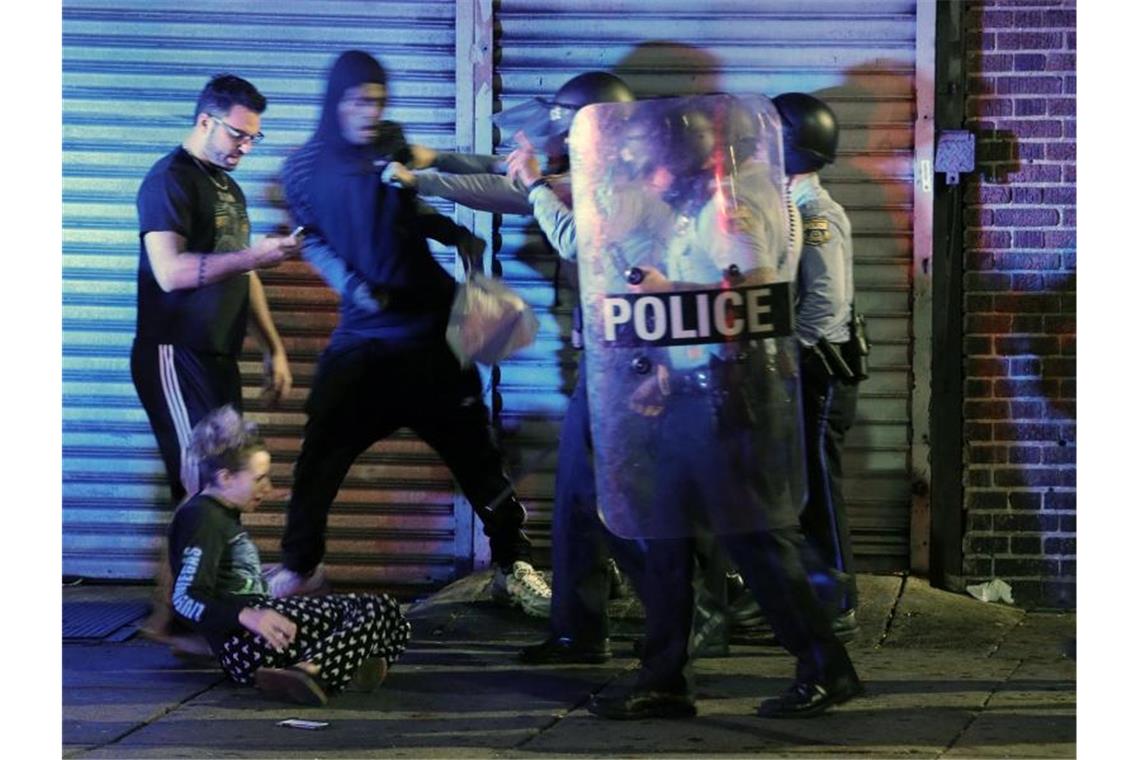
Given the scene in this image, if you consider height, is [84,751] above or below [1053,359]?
below

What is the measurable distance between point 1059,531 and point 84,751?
403cm

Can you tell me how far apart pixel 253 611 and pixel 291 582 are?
969 millimetres

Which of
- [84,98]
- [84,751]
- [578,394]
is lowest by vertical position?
[84,751]

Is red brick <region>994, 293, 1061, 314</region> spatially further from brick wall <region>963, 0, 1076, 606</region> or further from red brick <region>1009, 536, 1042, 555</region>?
red brick <region>1009, 536, 1042, 555</region>

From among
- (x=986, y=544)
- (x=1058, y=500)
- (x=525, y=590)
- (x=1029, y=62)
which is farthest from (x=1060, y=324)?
(x=525, y=590)

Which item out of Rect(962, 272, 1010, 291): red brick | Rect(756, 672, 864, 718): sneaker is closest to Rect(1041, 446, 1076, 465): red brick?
Rect(962, 272, 1010, 291): red brick

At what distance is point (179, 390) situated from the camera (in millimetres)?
7320

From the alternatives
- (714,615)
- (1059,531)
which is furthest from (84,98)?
(1059,531)

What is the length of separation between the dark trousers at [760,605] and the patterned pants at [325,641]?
3.18 ft

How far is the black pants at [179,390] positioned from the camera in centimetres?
729

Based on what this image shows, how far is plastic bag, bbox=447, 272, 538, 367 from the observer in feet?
24.3

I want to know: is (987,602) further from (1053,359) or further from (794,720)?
(794,720)

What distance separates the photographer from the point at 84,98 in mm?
7594

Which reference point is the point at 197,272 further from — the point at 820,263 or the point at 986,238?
the point at 986,238
